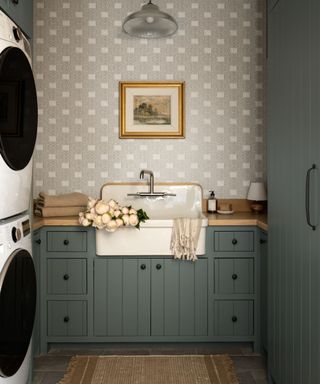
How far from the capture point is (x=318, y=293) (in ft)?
5.92

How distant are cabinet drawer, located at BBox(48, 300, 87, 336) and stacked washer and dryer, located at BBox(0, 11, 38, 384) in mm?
804

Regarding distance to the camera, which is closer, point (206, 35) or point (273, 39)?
point (273, 39)

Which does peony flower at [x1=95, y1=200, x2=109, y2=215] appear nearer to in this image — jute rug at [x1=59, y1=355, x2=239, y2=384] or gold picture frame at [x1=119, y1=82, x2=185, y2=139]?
gold picture frame at [x1=119, y1=82, x2=185, y2=139]

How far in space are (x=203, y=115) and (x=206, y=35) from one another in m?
0.62

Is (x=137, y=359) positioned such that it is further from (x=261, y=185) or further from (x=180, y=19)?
(x=180, y=19)

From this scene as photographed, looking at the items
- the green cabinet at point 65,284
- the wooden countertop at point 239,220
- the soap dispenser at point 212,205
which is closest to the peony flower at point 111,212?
the green cabinet at point 65,284

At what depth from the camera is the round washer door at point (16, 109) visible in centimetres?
187

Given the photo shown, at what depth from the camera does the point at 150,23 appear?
315 centimetres

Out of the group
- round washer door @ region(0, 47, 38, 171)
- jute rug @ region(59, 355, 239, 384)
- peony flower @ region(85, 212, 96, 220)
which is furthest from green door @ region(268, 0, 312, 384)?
round washer door @ region(0, 47, 38, 171)

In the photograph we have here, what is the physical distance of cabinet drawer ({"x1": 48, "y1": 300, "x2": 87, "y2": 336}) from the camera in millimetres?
3154

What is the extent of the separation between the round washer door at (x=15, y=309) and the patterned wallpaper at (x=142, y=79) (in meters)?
1.49

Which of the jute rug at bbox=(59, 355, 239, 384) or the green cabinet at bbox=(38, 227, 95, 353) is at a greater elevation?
the green cabinet at bbox=(38, 227, 95, 353)

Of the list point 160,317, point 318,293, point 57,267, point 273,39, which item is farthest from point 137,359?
point 273,39

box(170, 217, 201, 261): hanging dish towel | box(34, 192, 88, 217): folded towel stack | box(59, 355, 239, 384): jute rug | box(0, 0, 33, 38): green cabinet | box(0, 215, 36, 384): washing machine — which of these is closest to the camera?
box(0, 215, 36, 384): washing machine
